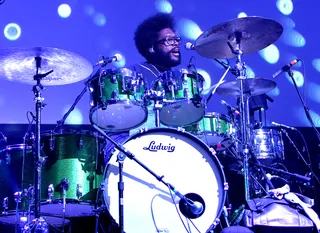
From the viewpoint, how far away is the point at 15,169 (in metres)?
Result: 3.63

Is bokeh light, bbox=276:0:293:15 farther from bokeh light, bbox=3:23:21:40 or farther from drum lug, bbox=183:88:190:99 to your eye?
bokeh light, bbox=3:23:21:40

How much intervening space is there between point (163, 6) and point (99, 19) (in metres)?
0.76

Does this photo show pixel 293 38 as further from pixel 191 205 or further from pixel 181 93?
pixel 191 205

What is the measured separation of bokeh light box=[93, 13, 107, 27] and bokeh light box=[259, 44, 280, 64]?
1847 millimetres

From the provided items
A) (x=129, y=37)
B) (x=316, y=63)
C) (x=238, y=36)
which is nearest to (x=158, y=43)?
(x=129, y=37)

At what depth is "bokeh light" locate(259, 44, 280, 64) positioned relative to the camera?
17.3ft

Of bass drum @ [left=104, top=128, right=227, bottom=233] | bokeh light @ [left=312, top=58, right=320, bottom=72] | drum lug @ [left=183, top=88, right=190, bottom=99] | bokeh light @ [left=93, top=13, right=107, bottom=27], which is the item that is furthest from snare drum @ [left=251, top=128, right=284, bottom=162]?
bokeh light @ [left=93, top=13, right=107, bottom=27]

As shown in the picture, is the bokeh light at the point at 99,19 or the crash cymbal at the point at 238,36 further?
the bokeh light at the point at 99,19

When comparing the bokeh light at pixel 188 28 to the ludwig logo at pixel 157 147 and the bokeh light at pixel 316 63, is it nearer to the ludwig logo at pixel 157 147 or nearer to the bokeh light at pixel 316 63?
the bokeh light at pixel 316 63

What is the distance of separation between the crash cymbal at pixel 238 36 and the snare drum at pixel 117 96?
80 cm

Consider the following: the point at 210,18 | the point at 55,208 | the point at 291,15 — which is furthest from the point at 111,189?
the point at 291,15

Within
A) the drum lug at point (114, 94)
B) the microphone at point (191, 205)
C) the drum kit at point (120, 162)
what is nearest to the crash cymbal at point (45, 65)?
the drum kit at point (120, 162)

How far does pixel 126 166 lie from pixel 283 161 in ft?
7.71

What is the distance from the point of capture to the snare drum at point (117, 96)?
146 inches
